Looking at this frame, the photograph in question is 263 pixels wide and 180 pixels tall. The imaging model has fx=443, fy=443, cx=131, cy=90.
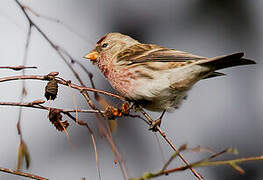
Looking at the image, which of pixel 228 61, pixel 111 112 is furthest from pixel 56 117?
pixel 228 61

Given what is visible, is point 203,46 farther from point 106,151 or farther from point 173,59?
point 173,59

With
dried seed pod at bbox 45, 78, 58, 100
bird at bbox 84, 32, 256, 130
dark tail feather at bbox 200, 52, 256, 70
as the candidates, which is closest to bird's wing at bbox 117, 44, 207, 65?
bird at bbox 84, 32, 256, 130

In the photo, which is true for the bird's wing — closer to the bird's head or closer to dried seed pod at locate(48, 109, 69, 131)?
the bird's head

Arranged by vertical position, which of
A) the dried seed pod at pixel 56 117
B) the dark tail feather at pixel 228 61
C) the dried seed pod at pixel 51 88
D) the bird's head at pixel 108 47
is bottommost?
the dried seed pod at pixel 56 117

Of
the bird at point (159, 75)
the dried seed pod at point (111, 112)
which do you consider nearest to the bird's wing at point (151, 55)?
the bird at point (159, 75)

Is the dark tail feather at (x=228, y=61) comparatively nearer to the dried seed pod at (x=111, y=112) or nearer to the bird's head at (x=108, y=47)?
the dried seed pod at (x=111, y=112)

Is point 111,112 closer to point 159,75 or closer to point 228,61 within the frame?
point 228,61
